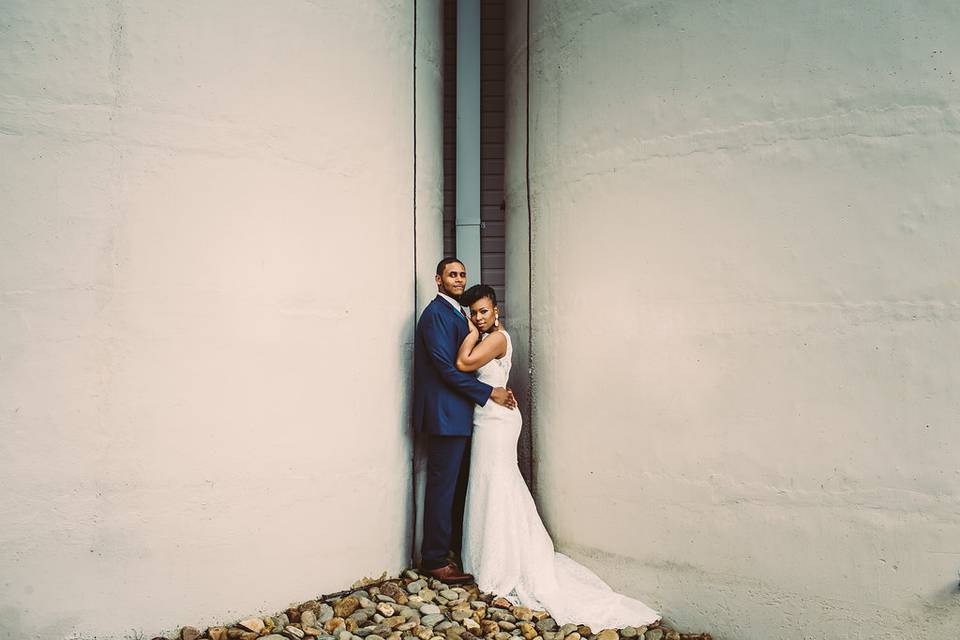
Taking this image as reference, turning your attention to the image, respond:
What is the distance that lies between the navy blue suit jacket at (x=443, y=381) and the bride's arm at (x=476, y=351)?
0.18 ft

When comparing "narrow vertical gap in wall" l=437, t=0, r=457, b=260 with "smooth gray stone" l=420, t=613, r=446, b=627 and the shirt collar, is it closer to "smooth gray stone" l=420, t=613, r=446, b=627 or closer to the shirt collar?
the shirt collar

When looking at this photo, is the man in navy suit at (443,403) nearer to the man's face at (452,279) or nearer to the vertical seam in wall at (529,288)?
the man's face at (452,279)

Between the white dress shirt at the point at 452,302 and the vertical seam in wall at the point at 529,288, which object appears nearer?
the white dress shirt at the point at 452,302

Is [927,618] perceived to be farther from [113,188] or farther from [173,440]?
[113,188]

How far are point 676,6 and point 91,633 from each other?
14.4 ft

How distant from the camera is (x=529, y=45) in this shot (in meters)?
5.24

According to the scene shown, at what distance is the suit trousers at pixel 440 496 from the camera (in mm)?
4930

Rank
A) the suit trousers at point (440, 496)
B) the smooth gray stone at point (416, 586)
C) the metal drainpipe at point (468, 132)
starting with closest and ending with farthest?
the smooth gray stone at point (416, 586) → the suit trousers at point (440, 496) → the metal drainpipe at point (468, 132)

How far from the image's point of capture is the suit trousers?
4930mm

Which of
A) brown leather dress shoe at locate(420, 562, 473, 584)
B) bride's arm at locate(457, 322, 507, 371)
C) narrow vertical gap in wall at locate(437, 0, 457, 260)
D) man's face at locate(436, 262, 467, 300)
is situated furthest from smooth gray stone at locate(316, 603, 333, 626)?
narrow vertical gap in wall at locate(437, 0, 457, 260)

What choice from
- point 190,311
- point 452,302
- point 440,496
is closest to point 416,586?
point 440,496

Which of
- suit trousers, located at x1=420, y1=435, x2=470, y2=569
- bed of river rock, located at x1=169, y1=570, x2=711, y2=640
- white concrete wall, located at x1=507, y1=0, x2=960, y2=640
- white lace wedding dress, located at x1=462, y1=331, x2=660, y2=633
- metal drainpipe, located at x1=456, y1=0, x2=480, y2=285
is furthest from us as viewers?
metal drainpipe, located at x1=456, y1=0, x2=480, y2=285

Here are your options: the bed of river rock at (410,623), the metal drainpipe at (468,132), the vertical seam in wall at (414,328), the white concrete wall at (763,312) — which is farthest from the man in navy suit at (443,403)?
the metal drainpipe at (468,132)

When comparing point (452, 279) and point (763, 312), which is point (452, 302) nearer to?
point (452, 279)
